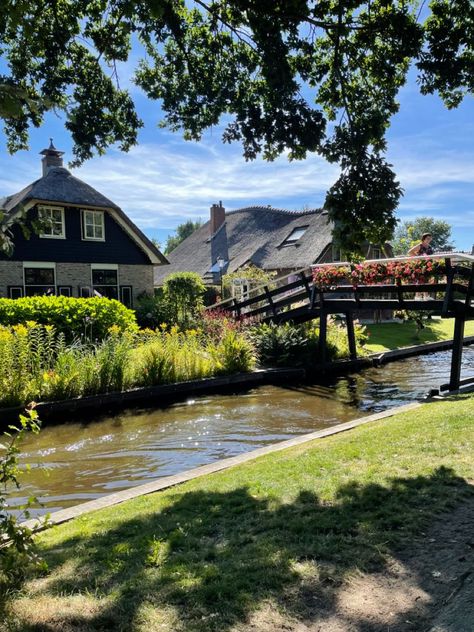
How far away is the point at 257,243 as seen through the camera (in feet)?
108

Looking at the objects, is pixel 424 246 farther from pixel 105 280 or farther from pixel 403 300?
pixel 105 280

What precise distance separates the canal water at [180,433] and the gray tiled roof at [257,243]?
54.8 feet

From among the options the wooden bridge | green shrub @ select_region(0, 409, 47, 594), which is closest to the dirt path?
green shrub @ select_region(0, 409, 47, 594)

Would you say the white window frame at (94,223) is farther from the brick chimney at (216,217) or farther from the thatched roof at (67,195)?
the brick chimney at (216,217)

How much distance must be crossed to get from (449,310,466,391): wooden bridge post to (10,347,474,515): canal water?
3.88 feet

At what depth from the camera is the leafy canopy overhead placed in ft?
22.1

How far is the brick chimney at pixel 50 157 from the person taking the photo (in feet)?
81.7

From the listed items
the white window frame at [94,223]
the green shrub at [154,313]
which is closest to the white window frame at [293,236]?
the green shrub at [154,313]

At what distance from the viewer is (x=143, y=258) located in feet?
82.3

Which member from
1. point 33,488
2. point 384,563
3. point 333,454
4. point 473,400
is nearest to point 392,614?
point 384,563

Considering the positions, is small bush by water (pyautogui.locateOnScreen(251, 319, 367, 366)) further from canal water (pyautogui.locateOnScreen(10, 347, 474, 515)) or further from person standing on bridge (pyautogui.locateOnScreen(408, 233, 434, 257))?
person standing on bridge (pyautogui.locateOnScreen(408, 233, 434, 257))

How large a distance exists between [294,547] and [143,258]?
23003 millimetres

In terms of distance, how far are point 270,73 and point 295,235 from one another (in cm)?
2480

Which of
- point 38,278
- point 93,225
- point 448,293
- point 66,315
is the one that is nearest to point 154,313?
point 38,278
